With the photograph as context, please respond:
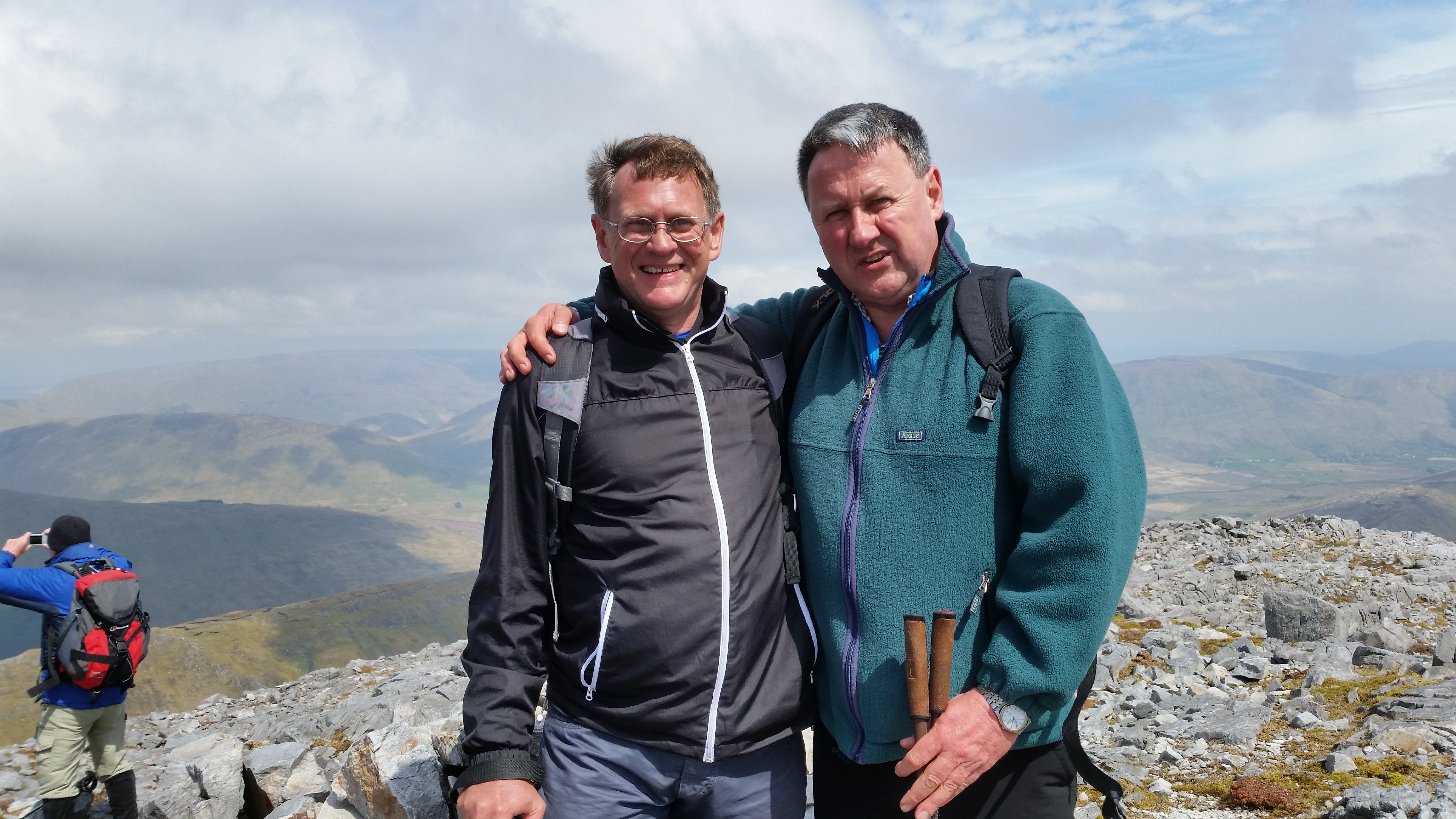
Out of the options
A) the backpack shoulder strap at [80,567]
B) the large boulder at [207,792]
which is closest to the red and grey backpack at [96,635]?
the backpack shoulder strap at [80,567]

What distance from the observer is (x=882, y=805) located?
15.6 ft

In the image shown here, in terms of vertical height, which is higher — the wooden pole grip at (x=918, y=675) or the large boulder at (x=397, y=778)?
the wooden pole grip at (x=918, y=675)

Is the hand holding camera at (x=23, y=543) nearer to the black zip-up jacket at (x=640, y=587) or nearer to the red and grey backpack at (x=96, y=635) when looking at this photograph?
the red and grey backpack at (x=96, y=635)

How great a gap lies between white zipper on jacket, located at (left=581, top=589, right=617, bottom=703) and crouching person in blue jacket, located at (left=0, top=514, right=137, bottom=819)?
44.3 ft

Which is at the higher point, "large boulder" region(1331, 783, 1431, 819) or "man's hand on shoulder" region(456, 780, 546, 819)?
"man's hand on shoulder" region(456, 780, 546, 819)

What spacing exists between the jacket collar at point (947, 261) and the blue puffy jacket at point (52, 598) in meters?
15.6

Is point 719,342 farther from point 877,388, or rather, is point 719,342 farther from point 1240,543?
point 1240,543

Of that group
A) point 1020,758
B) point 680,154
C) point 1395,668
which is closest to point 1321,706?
point 1395,668

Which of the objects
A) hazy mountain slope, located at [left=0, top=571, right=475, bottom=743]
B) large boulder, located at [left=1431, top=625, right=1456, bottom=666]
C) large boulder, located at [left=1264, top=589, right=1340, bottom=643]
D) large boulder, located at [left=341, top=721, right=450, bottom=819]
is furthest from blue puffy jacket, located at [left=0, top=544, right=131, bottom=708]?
hazy mountain slope, located at [left=0, top=571, right=475, bottom=743]

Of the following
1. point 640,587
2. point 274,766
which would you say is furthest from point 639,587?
point 274,766

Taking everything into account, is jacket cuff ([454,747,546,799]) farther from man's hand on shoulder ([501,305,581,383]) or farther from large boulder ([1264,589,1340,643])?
large boulder ([1264,589,1340,643])

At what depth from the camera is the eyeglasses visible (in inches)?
194

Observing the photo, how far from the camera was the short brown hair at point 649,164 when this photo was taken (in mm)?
4910

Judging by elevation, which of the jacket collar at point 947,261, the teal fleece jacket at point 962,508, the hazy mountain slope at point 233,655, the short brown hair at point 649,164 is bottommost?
the hazy mountain slope at point 233,655
